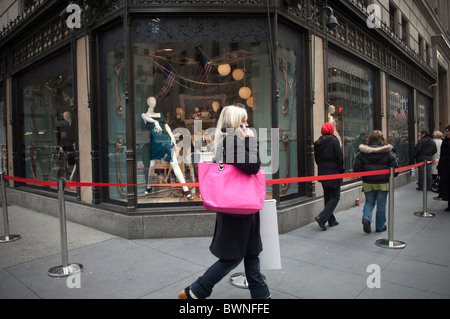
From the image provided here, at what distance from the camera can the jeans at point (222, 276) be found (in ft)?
9.84

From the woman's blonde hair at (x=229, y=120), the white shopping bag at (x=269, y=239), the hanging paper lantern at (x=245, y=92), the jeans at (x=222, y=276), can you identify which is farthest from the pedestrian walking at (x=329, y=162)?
the woman's blonde hair at (x=229, y=120)

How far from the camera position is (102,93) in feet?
21.8

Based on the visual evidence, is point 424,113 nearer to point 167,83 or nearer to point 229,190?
point 167,83

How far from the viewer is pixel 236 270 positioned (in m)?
4.30

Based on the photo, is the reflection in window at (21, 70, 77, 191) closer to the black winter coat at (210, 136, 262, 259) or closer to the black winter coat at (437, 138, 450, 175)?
the black winter coat at (210, 136, 262, 259)

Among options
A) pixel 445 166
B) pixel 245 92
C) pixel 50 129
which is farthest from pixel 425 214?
pixel 50 129

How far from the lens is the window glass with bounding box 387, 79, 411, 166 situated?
12.0 meters

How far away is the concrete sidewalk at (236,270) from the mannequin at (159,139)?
5.78ft

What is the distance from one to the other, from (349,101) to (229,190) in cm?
772

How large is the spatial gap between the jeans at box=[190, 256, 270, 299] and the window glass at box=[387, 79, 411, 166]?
1016cm

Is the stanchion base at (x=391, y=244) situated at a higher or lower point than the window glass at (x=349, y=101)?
lower

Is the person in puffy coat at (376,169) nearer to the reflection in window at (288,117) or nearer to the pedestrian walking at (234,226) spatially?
the reflection in window at (288,117)

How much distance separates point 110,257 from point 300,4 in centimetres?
580
